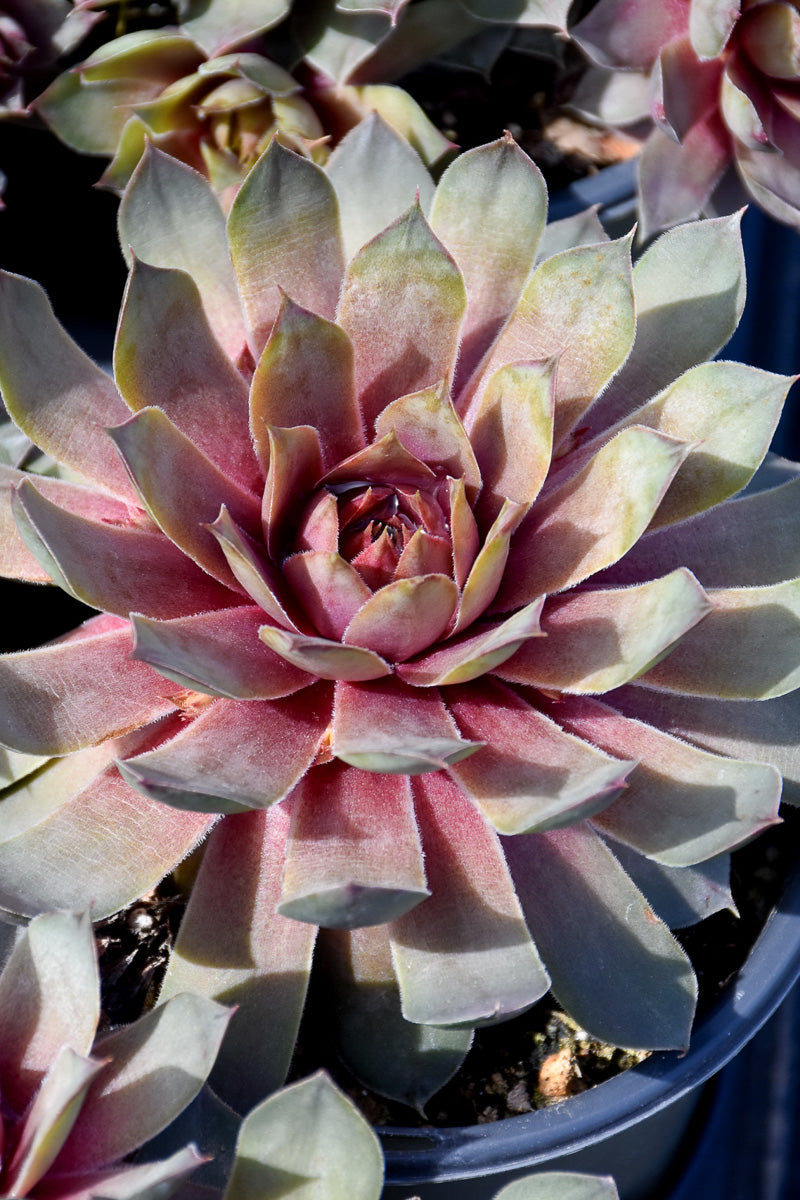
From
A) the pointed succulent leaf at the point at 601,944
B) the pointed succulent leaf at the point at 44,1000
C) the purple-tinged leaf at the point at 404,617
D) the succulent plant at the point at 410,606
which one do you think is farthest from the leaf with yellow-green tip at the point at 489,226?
the pointed succulent leaf at the point at 44,1000

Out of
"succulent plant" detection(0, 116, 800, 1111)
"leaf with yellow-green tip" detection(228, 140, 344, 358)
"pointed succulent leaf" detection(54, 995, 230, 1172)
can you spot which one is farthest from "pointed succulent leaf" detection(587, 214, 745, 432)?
"pointed succulent leaf" detection(54, 995, 230, 1172)

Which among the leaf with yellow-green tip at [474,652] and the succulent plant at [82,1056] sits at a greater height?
the leaf with yellow-green tip at [474,652]

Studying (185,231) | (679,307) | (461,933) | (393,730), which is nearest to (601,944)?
(461,933)

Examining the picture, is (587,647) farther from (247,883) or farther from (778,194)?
(778,194)

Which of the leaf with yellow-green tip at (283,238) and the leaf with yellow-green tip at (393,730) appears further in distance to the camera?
the leaf with yellow-green tip at (283,238)

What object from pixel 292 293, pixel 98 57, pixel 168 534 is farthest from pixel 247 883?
pixel 98 57

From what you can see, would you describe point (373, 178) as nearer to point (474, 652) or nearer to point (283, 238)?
point (283, 238)

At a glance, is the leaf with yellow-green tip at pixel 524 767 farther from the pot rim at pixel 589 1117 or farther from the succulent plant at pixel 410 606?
the pot rim at pixel 589 1117
